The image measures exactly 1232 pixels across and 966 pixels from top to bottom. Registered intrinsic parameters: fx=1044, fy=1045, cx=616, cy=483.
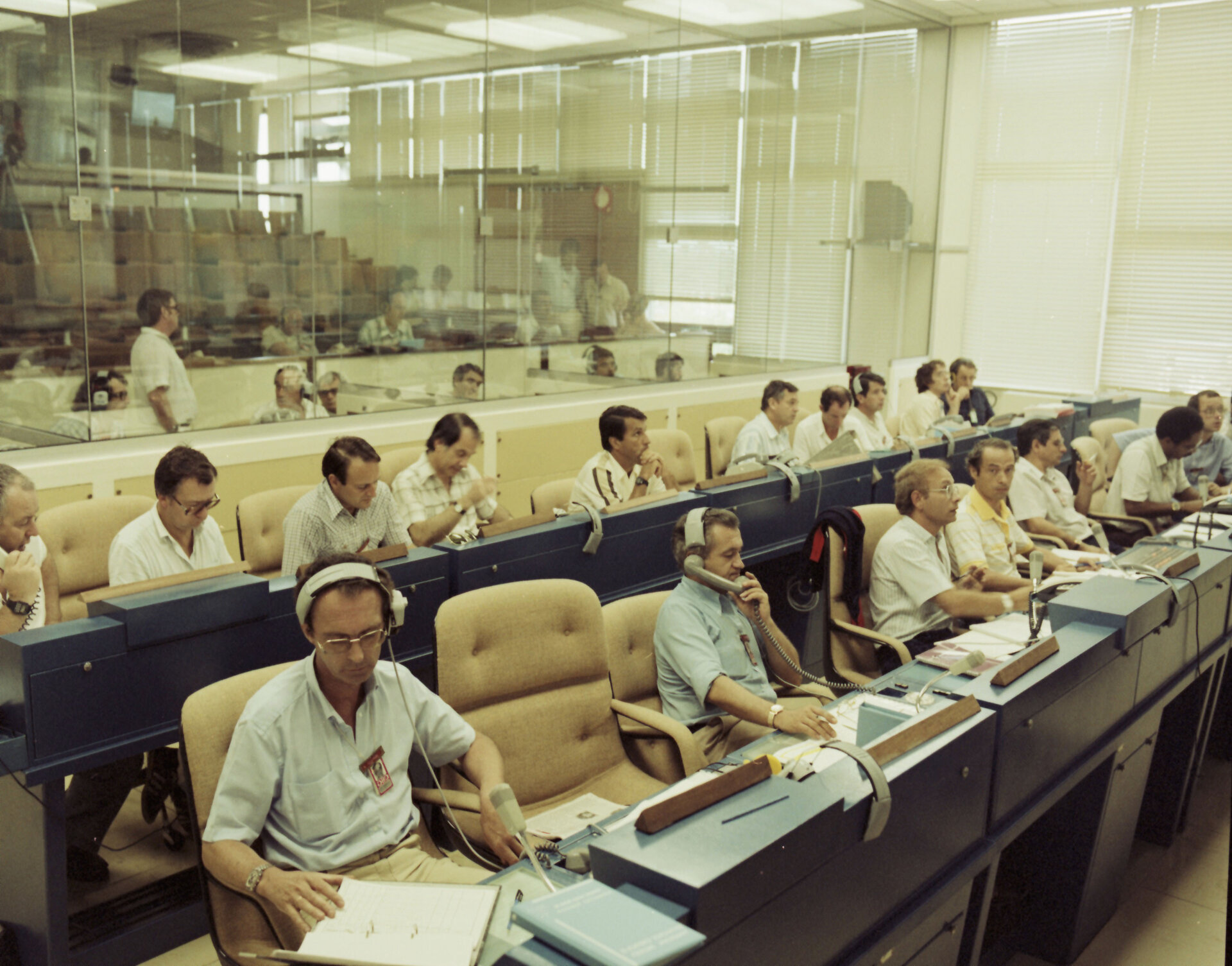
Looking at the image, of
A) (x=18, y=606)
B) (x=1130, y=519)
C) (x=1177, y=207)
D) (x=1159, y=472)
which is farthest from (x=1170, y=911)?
(x=1177, y=207)

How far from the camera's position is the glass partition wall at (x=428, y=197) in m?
4.39

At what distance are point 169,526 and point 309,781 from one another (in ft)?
5.06

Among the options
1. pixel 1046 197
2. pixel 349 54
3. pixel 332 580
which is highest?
pixel 349 54

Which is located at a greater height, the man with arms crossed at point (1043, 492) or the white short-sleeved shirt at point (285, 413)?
the white short-sleeved shirt at point (285, 413)

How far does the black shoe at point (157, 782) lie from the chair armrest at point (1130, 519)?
15.6 ft

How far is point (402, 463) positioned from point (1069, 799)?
2882mm

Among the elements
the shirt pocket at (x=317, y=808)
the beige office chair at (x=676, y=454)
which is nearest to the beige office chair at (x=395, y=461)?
the beige office chair at (x=676, y=454)

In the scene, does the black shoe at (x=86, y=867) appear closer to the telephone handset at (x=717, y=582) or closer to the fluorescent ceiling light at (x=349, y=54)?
the telephone handset at (x=717, y=582)

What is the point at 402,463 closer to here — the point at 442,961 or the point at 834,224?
the point at 442,961

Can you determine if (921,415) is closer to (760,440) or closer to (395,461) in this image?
(760,440)

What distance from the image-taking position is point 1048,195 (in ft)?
30.5

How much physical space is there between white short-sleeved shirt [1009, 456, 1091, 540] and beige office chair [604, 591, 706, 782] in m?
2.64

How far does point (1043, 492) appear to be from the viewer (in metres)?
4.93

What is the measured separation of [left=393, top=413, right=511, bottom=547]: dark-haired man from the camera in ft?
13.0
